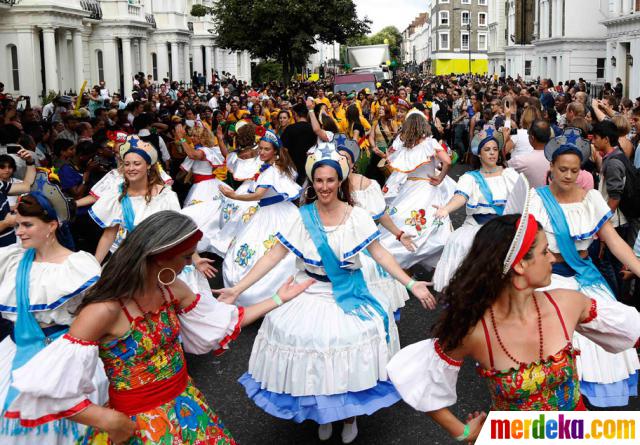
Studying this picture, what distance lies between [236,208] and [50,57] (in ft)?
95.2

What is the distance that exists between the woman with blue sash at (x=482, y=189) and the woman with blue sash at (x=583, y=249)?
2.04 meters

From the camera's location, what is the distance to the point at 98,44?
147 feet

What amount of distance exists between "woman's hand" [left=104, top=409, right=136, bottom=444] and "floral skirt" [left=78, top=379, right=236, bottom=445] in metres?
0.10

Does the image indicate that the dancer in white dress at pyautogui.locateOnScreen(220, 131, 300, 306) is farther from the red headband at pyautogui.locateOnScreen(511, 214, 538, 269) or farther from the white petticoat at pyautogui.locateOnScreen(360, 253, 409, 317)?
the red headband at pyautogui.locateOnScreen(511, 214, 538, 269)

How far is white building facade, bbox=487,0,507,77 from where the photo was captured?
79688mm

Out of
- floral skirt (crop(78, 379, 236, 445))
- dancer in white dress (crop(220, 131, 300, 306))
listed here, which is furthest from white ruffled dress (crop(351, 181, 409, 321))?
floral skirt (crop(78, 379, 236, 445))

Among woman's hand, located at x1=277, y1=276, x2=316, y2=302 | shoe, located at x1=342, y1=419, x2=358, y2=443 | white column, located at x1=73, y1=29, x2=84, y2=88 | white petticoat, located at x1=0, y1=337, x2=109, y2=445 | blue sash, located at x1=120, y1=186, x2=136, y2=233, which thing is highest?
white column, located at x1=73, y1=29, x2=84, y2=88

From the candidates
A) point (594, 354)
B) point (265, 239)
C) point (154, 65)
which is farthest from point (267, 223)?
point (154, 65)

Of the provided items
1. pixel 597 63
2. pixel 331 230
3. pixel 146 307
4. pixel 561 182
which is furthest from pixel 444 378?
pixel 597 63

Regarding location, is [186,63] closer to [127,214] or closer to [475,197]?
[475,197]

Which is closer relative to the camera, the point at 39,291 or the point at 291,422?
the point at 39,291

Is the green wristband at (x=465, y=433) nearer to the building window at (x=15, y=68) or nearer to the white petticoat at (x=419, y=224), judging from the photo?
the white petticoat at (x=419, y=224)

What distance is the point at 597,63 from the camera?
5184cm

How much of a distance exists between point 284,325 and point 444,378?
6.89ft
